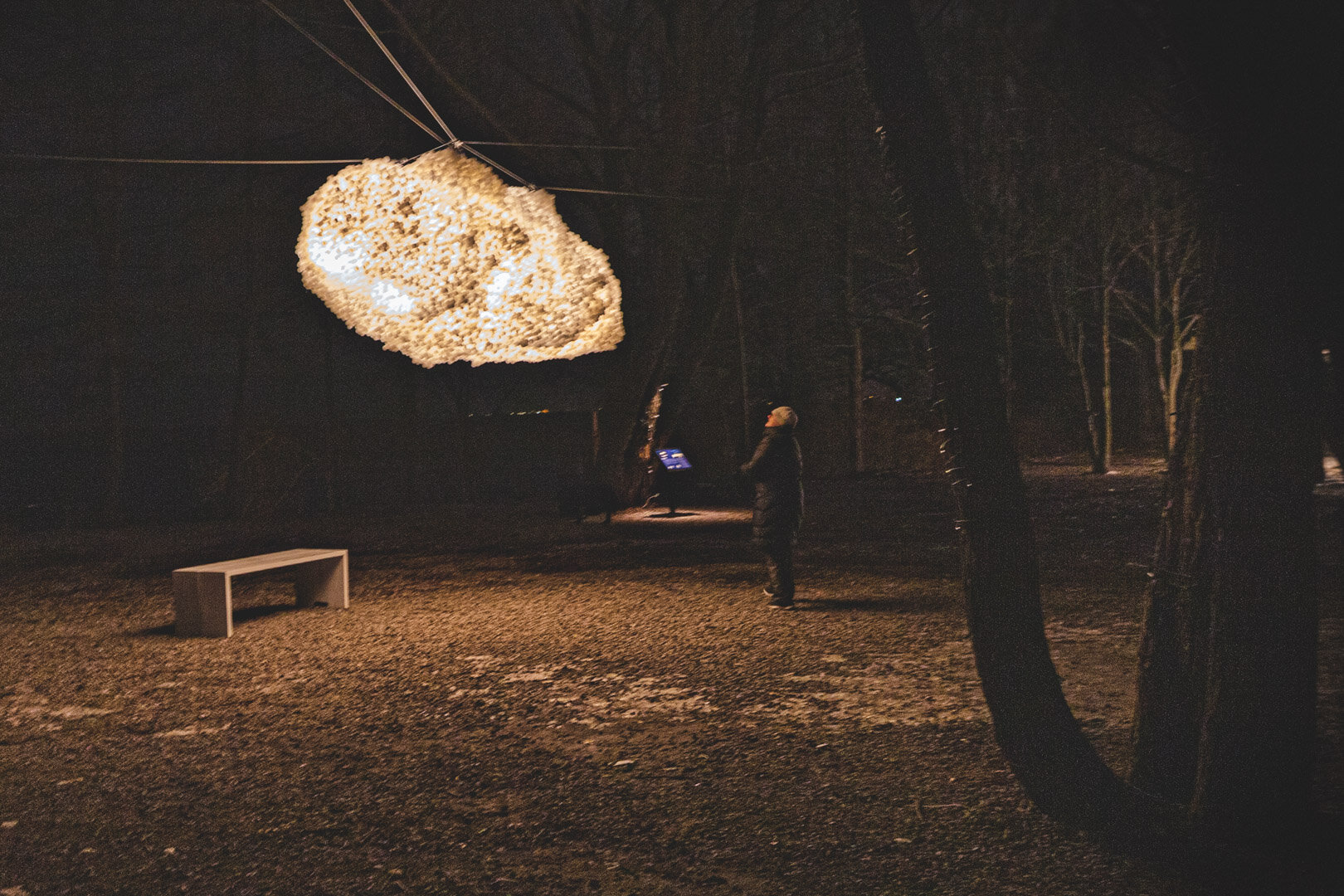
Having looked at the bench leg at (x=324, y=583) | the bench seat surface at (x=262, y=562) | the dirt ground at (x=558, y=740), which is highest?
the bench seat surface at (x=262, y=562)

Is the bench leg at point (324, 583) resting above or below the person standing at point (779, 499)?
below

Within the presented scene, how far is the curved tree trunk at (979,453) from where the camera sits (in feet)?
12.9

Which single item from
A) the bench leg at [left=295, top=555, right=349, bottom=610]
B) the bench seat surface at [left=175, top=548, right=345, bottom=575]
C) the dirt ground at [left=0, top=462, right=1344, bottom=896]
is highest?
the bench seat surface at [left=175, top=548, right=345, bottom=575]

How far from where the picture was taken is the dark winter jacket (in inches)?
351

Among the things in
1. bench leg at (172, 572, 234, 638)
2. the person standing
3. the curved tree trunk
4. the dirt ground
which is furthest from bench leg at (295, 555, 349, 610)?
the curved tree trunk

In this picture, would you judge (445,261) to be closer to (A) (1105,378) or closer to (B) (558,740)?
(B) (558,740)

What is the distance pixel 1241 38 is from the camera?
135 inches

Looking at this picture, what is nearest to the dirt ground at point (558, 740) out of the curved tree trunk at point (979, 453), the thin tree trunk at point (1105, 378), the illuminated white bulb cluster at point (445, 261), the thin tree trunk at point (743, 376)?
the curved tree trunk at point (979, 453)

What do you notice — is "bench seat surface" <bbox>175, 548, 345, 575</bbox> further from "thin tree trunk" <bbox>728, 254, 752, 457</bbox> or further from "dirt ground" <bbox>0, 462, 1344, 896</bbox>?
"thin tree trunk" <bbox>728, 254, 752, 457</bbox>

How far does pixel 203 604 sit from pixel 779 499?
4828 mm

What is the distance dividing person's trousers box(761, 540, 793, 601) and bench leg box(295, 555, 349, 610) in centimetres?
399

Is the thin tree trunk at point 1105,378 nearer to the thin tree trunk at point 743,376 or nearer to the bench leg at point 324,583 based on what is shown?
the thin tree trunk at point 743,376

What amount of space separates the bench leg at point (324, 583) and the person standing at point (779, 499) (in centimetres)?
393

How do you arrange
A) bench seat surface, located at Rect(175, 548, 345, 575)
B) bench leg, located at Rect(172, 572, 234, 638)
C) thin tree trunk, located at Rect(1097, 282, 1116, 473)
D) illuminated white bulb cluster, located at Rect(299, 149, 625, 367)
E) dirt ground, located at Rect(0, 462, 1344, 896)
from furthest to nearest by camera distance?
1. thin tree trunk, located at Rect(1097, 282, 1116, 473)
2. bench seat surface, located at Rect(175, 548, 345, 575)
3. bench leg, located at Rect(172, 572, 234, 638)
4. illuminated white bulb cluster, located at Rect(299, 149, 625, 367)
5. dirt ground, located at Rect(0, 462, 1344, 896)
